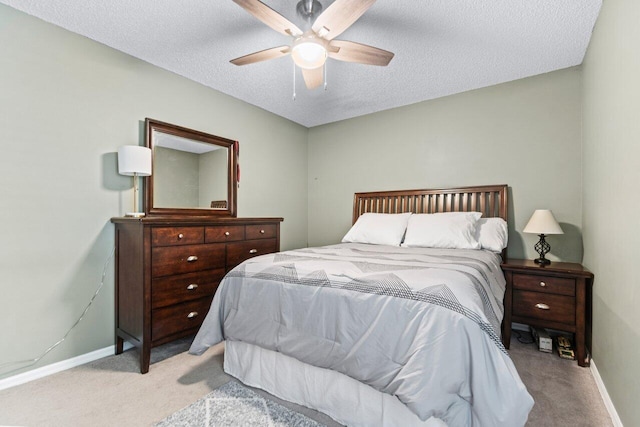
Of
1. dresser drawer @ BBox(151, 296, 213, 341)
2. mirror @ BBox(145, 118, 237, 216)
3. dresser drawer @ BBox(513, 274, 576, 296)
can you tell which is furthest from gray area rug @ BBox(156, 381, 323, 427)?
dresser drawer @ BBox(513, 274, 576, 296)

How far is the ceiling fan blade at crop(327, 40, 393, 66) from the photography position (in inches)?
78.9

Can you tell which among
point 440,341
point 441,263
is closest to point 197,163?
point 441,263

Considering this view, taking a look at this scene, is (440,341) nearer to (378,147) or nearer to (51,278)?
(51,278)

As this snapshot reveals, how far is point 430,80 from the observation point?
9.96 ft

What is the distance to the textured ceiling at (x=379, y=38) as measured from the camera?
1.99m

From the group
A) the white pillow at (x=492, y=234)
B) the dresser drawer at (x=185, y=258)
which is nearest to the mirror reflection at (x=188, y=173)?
the dresser drawer at (x=185, y=258)

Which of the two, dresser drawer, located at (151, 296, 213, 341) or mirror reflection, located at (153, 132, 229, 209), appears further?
mirror reflection, located at (153, 132, 229, 209)

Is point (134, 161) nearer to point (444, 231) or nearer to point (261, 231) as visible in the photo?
point (261, 231)

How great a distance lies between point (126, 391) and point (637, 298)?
2757mm

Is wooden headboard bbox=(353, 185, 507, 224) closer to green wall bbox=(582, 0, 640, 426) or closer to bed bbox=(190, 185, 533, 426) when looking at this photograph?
green wall bbox=(582, 0, 640, 426)

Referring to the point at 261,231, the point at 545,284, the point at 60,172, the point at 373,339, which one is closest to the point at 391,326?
the point at 373,339

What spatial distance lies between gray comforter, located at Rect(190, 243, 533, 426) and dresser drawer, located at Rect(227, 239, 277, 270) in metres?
0.72

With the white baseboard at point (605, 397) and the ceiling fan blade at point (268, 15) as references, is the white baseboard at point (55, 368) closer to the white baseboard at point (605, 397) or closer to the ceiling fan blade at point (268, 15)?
the ceiling fan blade at point (268, 15)

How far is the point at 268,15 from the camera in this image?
1.73 m
